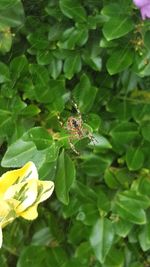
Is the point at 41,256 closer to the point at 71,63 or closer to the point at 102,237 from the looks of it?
the point at 102,237

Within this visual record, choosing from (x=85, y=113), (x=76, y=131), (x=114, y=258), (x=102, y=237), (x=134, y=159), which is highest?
(x=76, y=131)

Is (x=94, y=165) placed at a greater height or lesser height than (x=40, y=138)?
lesser

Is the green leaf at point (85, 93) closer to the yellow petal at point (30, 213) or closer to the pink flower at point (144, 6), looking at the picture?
the pink flower at point (144, 6)

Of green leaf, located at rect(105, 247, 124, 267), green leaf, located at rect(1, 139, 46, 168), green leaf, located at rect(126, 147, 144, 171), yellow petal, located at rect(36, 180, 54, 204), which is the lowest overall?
A: green leaf, located at rect(105, 247, 124, 267)

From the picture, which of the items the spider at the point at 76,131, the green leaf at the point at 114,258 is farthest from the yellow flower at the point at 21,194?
A: the green leaf at the point at 114,258

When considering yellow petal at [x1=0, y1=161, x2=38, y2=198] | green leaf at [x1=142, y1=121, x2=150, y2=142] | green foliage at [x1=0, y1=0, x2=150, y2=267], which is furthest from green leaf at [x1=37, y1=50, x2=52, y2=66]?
yellow petal at [x1=0, y1=161, x2=38, y2=198]

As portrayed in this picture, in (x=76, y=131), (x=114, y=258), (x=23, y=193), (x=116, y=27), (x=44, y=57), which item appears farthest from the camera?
(x=114, y=258)

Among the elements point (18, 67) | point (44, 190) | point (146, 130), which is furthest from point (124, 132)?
point (44, 190)

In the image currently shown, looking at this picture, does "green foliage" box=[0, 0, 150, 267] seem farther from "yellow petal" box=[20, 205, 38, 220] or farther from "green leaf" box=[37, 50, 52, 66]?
"yellow petal" box=[20, 205, 38, 220]

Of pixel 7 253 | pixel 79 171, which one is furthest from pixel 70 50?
pixel 7 253
